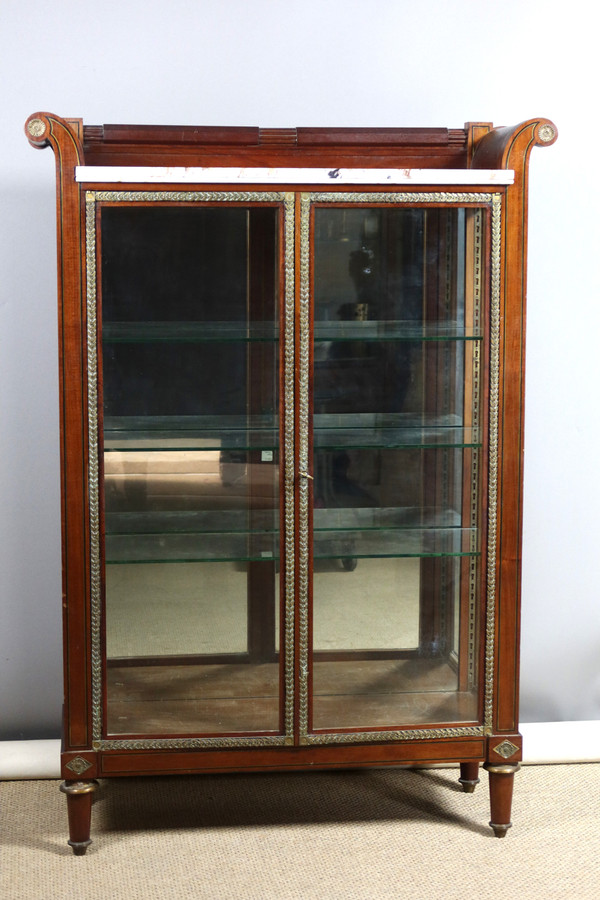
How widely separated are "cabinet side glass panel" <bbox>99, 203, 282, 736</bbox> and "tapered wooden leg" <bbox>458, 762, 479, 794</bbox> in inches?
23.8

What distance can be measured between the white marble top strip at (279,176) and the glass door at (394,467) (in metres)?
0.05

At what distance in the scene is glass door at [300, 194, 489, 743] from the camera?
7.65 ft

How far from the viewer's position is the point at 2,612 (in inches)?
111

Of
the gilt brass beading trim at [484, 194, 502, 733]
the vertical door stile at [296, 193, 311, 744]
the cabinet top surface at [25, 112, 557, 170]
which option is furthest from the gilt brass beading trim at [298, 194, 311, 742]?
the gilt brass beading trim at [484, 194, 502, 733]

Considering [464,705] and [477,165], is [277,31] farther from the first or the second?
[464,705]

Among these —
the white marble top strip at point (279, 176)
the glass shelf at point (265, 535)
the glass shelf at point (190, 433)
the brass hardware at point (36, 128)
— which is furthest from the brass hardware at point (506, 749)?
the brass hardware at point (36, 128)

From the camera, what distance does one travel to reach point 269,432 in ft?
7.70

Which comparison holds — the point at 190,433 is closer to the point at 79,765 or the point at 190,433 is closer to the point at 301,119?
the point at 79,765

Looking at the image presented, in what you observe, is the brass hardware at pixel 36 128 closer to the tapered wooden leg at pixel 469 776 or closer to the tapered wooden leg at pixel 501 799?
the tapered wooden leg at pixel 501 799

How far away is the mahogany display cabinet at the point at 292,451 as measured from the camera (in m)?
2.27

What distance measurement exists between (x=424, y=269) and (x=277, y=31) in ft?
2.84

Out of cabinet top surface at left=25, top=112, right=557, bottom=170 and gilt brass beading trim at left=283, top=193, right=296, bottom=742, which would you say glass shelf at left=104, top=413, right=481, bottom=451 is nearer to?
gilt brass beading trim at left=283, top=193, right=296, bottom=742

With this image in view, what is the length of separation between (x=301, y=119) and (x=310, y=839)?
183 cm

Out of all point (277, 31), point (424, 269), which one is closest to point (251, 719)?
point (424, 269)
